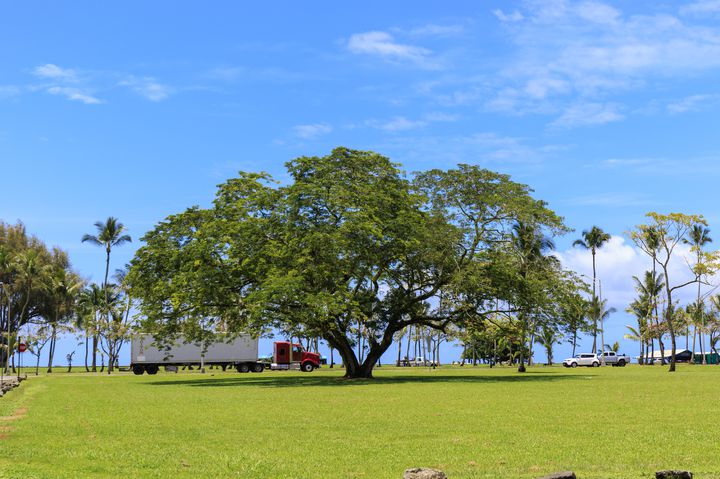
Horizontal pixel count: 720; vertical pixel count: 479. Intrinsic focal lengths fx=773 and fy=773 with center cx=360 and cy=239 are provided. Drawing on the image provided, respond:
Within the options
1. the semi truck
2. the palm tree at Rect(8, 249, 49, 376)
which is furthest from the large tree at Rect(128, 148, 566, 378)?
the palm tree at Rect(8, 249, 49, 376)

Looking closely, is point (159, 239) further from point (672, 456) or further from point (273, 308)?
point (672, 456)

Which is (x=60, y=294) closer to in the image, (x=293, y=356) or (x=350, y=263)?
(x=293, y=356)

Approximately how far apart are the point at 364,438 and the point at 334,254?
2535 cm

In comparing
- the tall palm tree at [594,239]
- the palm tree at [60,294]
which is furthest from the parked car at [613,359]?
the palm tree at [60,294]

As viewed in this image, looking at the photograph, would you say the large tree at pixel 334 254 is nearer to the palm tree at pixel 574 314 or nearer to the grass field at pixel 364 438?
the palm tree at pixel 574 314

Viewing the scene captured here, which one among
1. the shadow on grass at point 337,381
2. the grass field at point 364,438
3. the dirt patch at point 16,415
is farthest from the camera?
the shadow on grass at point 337,381

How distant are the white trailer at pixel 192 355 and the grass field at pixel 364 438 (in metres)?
43.2

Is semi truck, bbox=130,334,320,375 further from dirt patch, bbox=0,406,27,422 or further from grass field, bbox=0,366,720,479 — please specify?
grass field, bbox=0,366,720,479

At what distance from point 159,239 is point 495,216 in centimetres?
1968

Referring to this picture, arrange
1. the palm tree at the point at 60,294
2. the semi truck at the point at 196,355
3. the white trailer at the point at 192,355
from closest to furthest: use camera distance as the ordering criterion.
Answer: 1. the semi truck at the point at 196,355
2. the white trailer at the point at 192,355
3. the palm tree at the point at 60,294

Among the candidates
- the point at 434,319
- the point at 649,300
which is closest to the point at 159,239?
the point at 434,319

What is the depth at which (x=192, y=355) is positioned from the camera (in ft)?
229

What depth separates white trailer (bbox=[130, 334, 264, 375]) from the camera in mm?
68250

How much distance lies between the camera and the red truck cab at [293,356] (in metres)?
74.5
